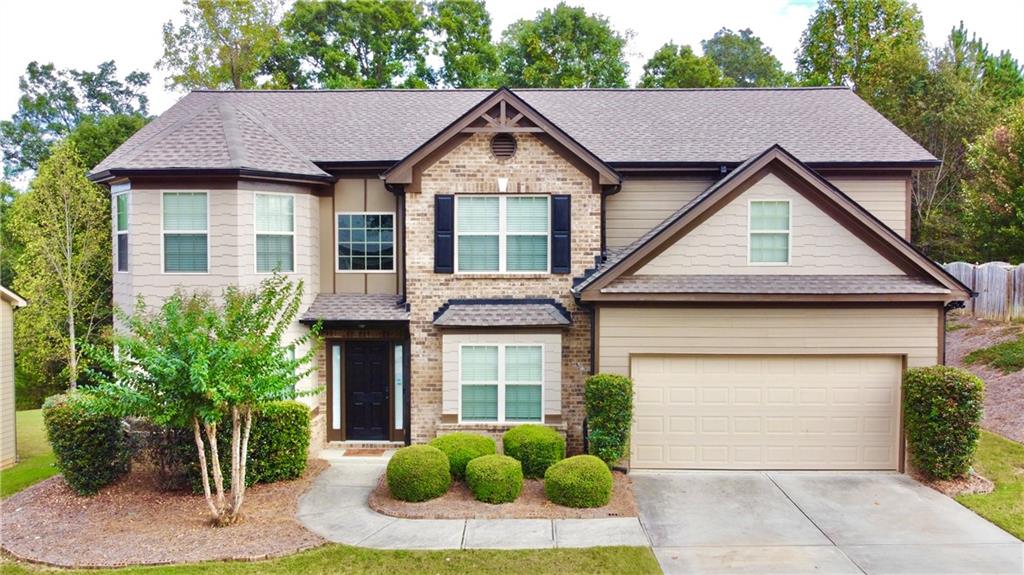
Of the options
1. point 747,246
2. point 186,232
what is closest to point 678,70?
point 747,246

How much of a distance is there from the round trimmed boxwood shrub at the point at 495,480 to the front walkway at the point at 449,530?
58 cm

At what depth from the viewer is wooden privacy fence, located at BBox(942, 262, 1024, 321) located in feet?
68.5

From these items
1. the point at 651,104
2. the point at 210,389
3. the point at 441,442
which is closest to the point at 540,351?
the point at 441,442

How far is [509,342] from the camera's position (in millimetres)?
13047

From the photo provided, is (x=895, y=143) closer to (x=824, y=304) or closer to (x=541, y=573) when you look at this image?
(x=824, y=304)

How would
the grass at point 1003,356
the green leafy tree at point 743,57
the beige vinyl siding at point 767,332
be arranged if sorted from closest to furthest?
the beige vinyl siding at point 767,332 → the grass at point 1003,356 → the green leafy tree at point 743,57

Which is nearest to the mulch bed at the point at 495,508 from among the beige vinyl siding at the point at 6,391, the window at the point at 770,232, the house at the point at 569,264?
the house at the point at 569,264

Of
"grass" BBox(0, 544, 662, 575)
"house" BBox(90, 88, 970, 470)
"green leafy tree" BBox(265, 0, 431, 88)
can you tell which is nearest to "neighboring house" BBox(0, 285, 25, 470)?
"house" BBox(90, 88, 970, 470)

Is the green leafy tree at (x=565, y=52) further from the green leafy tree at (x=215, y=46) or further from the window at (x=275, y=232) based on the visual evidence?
the window at (x=275, y=232)

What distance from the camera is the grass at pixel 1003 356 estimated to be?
59.1ft

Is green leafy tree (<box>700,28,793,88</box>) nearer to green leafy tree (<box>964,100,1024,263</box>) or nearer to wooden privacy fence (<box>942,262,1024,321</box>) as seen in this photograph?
green leafy tree (<box>964,100,1024,263</box>)

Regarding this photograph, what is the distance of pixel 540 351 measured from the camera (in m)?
13.1

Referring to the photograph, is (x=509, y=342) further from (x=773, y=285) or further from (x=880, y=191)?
(x=880, y=191)

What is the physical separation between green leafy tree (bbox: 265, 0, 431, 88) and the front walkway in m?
29.2
